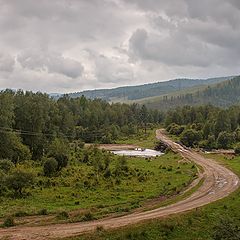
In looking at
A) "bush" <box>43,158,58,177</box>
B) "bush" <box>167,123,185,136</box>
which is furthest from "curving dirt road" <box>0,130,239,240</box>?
"bush" <box>167,123,185,136</box>

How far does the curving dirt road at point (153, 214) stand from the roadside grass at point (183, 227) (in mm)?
1424

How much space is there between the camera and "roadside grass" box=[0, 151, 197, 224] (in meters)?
41.9

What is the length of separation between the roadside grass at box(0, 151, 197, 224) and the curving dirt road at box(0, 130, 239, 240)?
224 centimetres

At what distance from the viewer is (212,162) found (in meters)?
85.2

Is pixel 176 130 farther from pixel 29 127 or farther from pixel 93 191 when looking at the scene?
pixel 93 191

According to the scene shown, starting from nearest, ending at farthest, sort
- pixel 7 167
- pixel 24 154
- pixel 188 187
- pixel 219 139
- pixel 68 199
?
1. pixel 68 199
2. pixel 188 187
3. pixel 7 167
4. pixel 24 154
5. pixel 219 139

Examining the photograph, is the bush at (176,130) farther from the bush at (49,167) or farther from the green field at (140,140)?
the bush at (49,167)

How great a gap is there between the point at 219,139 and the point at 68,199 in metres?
80.8

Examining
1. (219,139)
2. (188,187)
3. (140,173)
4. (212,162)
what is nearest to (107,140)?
(219,139)

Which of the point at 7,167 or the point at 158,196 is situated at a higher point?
the point at 7,167

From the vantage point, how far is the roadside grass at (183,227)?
34.0m

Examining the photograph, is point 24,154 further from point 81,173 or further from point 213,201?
point 213,201

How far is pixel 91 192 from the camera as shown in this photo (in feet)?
173

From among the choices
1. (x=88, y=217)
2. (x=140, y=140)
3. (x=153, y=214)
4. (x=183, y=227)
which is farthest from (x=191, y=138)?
(x=88, y=217)
